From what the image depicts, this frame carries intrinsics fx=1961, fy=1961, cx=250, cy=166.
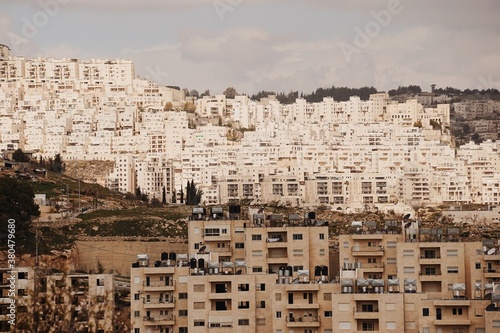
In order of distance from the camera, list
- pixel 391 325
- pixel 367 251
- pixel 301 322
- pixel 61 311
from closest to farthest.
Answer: pixel 61 311 → pixel 391 325 → pixel 301 322 → pixel 367 251

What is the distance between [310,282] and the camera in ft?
109

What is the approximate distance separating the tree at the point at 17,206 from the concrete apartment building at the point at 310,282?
8184 millimetres

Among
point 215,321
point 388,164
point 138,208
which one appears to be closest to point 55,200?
point 138,208

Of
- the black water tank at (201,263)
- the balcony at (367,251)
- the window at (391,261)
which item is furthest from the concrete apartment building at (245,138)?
the black water tank at (201,263)

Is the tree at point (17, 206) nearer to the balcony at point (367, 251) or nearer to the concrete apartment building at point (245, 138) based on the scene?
the balcony at point (367, 251)

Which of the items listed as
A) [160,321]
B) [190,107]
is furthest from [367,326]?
[190,107]

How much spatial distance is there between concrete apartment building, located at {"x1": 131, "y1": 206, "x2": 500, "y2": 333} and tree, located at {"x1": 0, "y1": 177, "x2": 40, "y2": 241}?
8.18m

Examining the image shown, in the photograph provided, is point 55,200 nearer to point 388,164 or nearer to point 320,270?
point 320,270

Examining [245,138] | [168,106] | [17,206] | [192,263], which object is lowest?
[192,263]

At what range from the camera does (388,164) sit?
98438 millimetres

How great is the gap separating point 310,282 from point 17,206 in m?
14.9

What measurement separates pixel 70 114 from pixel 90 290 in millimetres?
→ 76740

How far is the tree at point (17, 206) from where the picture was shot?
1812 inches

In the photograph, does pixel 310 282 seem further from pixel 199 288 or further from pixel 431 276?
pixel 431 276
